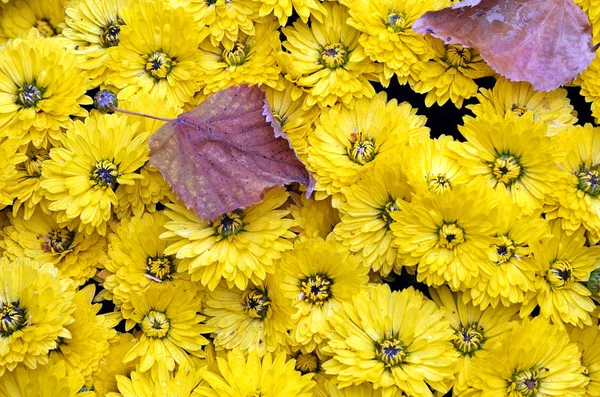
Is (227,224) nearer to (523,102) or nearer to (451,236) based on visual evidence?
(451,236)

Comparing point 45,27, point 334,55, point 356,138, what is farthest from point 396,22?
point 45,27

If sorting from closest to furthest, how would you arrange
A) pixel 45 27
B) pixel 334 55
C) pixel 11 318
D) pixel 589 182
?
pixel 11 318
pixel 589 182
pixel 334 55
pixel 45 27

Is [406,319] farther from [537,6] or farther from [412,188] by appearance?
[537,6]

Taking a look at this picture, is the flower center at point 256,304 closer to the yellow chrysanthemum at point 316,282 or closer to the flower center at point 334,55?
the yellow chrysanthemum at point 316,282

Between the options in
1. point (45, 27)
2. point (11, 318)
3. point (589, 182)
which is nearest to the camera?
point (11, 318)

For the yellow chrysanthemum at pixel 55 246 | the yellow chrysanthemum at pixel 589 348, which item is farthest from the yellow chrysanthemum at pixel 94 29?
the yellow chrysanthemum at pixel 589 348

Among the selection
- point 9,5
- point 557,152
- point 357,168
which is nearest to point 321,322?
point 357,168
